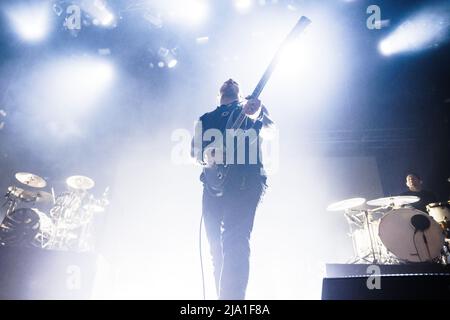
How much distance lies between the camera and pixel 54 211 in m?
6.44

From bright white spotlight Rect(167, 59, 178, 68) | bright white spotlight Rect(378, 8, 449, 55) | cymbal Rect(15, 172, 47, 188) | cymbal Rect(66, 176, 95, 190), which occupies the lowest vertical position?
cymbal Rect(15, 172, 47, 188)

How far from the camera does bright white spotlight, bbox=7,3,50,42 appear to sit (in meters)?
5.25

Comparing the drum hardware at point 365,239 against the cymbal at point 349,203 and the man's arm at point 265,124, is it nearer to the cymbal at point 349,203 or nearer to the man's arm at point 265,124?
the cymbal at point 349,203

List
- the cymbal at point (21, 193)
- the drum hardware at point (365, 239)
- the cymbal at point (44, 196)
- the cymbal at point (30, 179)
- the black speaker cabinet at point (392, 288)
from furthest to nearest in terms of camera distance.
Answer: the cymbal at point (44, 196) → the cymbal at point (30, 179) → the cymbal at point (21, 193) → the drum hardware at point (365, 239) → the black speaker cabinet at point (392, 288)

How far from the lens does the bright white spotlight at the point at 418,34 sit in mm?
5355

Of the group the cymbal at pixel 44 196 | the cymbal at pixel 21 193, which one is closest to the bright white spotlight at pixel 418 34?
the cymbal at pixel 44 196

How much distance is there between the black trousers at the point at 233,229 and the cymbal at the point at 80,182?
5618 millimetres

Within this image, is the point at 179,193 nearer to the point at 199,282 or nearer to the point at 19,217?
the point at 199,282

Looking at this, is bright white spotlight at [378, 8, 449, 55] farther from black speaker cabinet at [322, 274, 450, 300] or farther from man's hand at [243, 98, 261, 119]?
black speaker cabinet at [322, 274, 450, 300]

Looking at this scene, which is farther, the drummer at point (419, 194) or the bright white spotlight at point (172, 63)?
the bright white spotlight at point (172, 63)

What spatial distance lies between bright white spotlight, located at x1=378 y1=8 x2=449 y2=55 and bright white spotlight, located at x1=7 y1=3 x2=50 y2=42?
275 inches

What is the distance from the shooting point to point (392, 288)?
1.09 meters

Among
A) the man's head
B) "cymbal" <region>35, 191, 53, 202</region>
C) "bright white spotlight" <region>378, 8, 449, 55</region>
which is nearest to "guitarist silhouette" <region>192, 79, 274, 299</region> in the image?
the man's head
